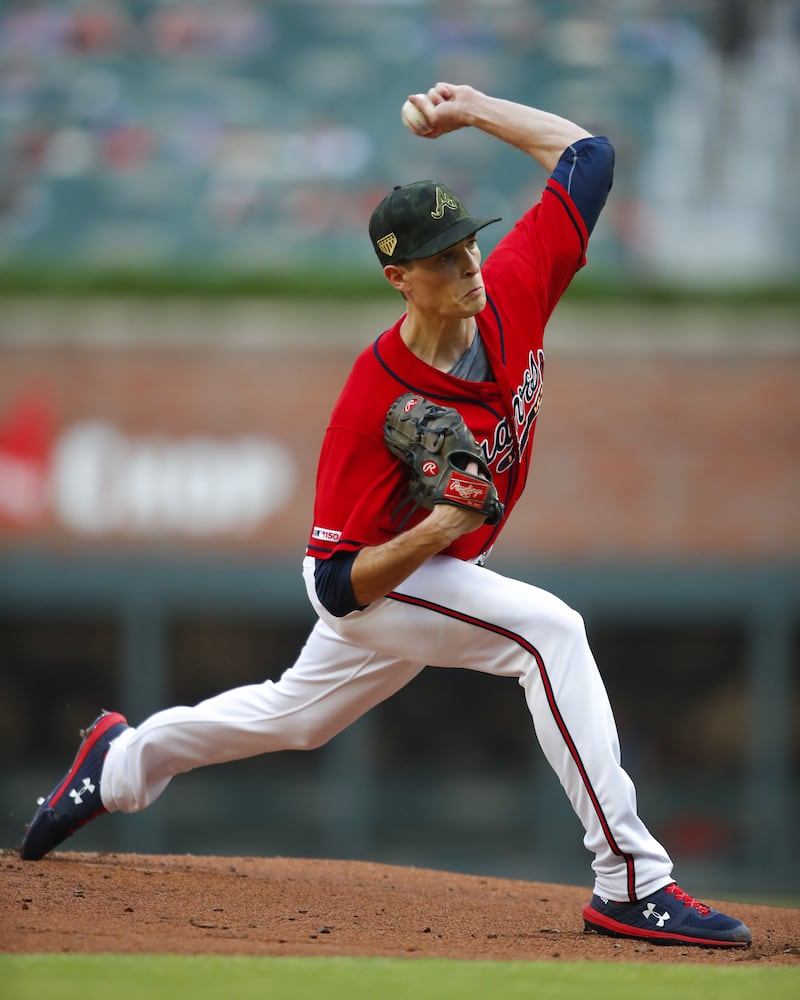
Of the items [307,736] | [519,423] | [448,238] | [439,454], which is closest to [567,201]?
[448,238]

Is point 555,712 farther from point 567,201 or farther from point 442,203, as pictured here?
point 567,201

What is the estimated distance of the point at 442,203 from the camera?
3906mm

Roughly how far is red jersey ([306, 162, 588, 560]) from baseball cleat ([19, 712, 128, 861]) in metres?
1.15

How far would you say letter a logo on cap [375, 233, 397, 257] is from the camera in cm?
394

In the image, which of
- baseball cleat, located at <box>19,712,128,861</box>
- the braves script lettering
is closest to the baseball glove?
the braves script lettering

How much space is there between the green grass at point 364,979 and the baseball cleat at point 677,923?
28cm

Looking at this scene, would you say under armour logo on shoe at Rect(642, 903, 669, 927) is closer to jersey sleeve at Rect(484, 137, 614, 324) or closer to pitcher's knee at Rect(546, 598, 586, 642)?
pitcher's knee at Rect(546, 598, 586, 642)

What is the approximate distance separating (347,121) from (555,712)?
32.4 ft

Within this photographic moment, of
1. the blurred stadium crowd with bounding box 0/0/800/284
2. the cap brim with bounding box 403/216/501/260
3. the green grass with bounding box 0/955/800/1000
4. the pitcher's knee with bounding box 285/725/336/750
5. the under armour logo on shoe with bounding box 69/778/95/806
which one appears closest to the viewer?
the green grass with bounding box 0/955/800/1000

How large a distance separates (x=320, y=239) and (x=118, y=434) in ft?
7.98

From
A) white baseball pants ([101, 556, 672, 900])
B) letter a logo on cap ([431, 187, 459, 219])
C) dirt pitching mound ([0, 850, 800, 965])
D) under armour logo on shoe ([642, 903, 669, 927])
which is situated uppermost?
letter a logo on cap ([431, 187, 459, 219])

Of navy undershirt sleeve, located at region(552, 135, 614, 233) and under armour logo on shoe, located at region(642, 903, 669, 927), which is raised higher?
navy undershirt sleeve, located at region(552, 135, 614, 233)

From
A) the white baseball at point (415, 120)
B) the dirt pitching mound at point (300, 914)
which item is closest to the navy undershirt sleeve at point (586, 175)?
the white baseball at point (415, 120)

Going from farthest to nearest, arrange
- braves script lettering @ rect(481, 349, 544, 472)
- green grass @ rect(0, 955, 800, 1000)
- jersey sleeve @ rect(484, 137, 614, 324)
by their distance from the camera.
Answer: jersey sleeve @ rect(484, 137, 614, 324) → braves script lettering @ rect(481, 349, 544, 472) → green grass @ rect(0, 955, 800, 1000)
